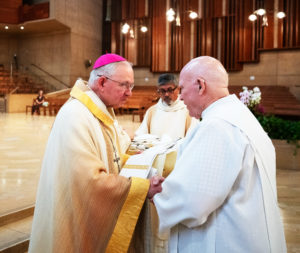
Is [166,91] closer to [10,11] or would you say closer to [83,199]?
[83,199]

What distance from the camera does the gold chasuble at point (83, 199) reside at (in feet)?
5.24

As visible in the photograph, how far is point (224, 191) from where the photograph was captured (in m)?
1.22

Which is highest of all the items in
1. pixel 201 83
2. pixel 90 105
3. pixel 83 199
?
pixel 201 83

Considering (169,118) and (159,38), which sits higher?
(159,38)

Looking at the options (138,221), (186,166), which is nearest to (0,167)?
(138,221)

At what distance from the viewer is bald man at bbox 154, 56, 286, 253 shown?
123 centimetres

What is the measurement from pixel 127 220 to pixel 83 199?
0.25 m

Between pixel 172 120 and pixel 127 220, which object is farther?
pixel 172 120

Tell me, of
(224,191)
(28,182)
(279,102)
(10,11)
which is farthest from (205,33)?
(224,191)

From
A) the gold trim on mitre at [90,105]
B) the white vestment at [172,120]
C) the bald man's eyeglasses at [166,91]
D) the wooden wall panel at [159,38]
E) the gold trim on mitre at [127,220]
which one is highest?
the wooden wall panel at [159,38]

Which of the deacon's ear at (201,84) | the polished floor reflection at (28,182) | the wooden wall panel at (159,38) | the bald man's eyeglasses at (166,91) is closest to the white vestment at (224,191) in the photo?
the deacon's ear at (201,84)

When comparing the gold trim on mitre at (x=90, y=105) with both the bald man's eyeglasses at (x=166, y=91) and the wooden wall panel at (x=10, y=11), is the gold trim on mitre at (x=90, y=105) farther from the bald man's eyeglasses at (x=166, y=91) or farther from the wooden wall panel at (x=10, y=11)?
the wooden wall panel at (x=10, y=11)

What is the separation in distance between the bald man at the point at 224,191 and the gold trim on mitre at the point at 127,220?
0.26 meters

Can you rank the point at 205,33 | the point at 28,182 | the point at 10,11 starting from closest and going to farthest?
the point at 28,182 → the point at 205,33 → the point at 10,11
